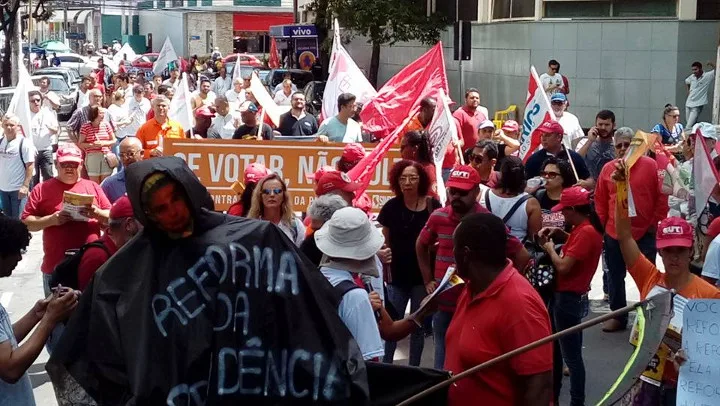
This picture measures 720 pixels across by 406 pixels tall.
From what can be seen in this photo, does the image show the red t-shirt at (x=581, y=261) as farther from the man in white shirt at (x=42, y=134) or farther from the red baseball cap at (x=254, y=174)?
the man in white shirt at (x=42, y=134)

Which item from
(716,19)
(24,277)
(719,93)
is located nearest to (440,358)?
(24,277)

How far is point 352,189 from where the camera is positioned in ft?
25.1

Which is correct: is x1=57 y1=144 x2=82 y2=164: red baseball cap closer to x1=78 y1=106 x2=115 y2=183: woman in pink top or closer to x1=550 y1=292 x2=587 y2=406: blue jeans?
x1=550 y1=292 x2=587 y2=406: blue jeans

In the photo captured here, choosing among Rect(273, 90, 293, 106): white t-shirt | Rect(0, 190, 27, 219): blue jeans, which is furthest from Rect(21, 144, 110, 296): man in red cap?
Rect(273, 90, 293, 106): white t-shirt

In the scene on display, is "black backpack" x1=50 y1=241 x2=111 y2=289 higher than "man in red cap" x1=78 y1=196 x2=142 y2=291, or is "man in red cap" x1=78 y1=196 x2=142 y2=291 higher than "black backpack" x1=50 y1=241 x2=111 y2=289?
"man in red cap" x1=78 y1=196 x2=142 y2=291

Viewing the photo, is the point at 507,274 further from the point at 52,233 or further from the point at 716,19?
the point at 716,19

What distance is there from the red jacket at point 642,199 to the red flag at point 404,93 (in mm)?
4141

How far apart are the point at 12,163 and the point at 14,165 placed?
0.03 meters

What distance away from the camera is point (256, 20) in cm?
7331

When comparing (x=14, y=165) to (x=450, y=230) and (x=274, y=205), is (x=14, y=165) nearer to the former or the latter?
(x=274, y=205)

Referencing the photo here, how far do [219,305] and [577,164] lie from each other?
6.31 metres

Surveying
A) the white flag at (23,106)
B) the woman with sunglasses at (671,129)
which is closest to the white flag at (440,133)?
the woman with sunglasses at (671,129)

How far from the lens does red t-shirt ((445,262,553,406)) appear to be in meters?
4.13

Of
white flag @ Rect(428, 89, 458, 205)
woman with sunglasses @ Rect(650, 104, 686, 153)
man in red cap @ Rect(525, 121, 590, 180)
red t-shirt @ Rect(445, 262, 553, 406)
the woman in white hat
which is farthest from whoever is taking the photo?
woman with sunglasses @ Rect(650, 104, 686, 153)
